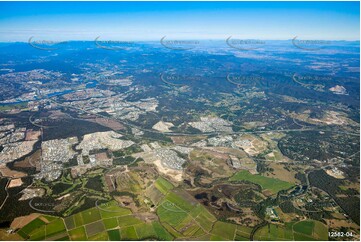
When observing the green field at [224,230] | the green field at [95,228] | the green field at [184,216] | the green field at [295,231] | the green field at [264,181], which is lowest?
the green field at [264,181]

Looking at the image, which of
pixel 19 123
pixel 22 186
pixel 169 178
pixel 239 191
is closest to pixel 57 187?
pixel 22 186

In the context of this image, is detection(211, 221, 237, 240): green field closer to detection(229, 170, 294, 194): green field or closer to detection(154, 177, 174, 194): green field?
detection(154, 177, 174, 194): green field

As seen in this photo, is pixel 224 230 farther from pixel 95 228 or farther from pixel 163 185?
pixel 95 228

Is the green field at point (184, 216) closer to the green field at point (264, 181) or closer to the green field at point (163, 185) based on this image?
the green field at point (163, 185)

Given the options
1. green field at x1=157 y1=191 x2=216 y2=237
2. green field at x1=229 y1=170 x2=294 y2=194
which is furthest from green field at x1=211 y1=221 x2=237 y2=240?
green field at x1=229 y1=170 x2=294 y2=194

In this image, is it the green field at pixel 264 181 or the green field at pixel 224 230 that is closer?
the green field at pixel 224 230

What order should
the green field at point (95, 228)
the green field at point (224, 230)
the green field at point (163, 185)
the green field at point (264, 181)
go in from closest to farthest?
the green field at point (95, 228) < the green field at point (224, 230) < the green field at point (163, 185) < the green field at point (264, 181)

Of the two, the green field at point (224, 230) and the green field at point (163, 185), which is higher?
the green field at point (163, 185)

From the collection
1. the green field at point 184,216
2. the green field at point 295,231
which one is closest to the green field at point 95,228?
the green field at point 184,216

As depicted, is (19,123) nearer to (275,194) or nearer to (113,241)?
(113,241)

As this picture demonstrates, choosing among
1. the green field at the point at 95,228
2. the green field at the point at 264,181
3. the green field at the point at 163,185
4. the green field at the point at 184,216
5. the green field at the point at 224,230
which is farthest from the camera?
the green field at the point at 264,181
